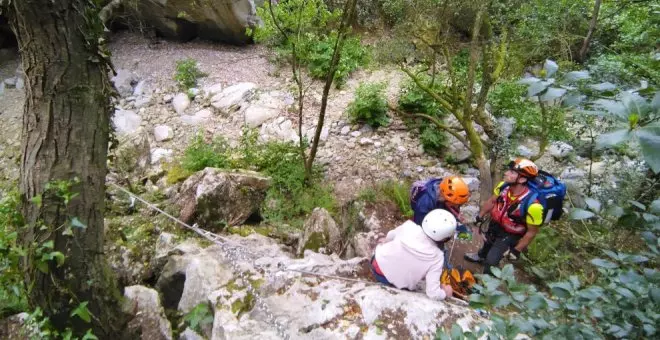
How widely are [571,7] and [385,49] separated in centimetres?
363

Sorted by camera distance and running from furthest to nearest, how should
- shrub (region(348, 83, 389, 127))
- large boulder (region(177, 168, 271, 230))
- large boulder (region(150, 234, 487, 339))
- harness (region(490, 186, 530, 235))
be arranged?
shrub (region(348, 83, 389, 127)), large boulder (region(177, 168, 271, 230)), harness (region(490, 186, 530, 235)), large boulder (region(150, 234, 487, 339))

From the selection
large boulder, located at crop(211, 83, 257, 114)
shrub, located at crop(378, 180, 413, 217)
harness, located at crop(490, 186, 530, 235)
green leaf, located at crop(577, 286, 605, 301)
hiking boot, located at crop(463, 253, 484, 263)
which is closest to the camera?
green leaf, located at crop(577, 286, 605, 301)

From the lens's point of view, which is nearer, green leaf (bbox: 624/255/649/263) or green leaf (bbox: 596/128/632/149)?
green leaf (bbox: 596/128/632/149)

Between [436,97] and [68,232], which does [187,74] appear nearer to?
[436,97]

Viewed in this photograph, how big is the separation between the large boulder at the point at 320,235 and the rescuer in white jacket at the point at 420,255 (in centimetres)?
165

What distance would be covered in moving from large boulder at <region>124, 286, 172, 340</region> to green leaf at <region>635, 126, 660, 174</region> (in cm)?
362

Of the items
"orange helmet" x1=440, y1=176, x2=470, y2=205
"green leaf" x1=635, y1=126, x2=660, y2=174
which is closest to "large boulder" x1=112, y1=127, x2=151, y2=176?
"orange helmet" x1=440, y1=176, x2=470, y2=205

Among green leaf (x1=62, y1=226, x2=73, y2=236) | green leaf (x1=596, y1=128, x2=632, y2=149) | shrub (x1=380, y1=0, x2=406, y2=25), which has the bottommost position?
green leaf (x1=62, y1=226, x2=73, y2=236)

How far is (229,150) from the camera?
7.69 meters

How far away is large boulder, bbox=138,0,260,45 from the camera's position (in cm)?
1045

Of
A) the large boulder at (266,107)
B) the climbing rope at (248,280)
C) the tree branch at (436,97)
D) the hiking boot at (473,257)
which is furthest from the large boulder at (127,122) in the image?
the hiking boot at (473,257)

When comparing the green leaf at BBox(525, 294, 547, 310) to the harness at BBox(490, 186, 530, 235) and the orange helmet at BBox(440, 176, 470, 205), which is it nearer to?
the orange helmet at BBox(440, 176, 470, 205)

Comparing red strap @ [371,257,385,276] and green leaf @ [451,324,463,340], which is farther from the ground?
green leaf @ [451,324,463,340]

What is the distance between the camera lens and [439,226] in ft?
11.1
